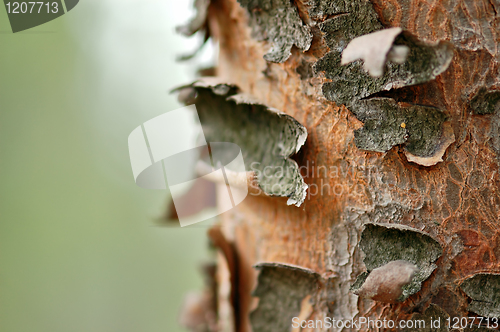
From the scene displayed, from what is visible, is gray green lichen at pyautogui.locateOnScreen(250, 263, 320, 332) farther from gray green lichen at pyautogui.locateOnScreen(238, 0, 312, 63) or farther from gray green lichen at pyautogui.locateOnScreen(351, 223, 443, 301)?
gray green lichen at pyautogui.locateOnScreen(238, 0, 312, 63)

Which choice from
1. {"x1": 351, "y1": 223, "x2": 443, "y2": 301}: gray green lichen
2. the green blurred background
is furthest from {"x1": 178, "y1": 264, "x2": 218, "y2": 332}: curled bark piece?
{"x1": 351, "y1": 223, "x2": 443, "y2": 301}: gray green lichen

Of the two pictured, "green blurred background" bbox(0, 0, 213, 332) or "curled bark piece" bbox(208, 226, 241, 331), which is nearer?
"curled bark piece" bbox(208, 226, 241, 331)

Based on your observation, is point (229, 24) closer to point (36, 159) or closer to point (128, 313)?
point (36, 159)

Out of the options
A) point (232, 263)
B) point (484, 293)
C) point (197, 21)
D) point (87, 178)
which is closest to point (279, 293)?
point (232, 263)

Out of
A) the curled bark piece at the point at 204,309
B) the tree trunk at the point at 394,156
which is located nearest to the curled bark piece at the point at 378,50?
the tree trunk at the point at 394,156

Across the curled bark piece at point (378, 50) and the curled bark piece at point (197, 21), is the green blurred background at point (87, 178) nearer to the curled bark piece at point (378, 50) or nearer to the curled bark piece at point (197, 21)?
the curled bark piece at point (197, 21)

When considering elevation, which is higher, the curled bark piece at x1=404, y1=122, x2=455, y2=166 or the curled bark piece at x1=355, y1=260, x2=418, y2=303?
the curled bark piece at x1=404, y1=122, x2=455, y2=166
